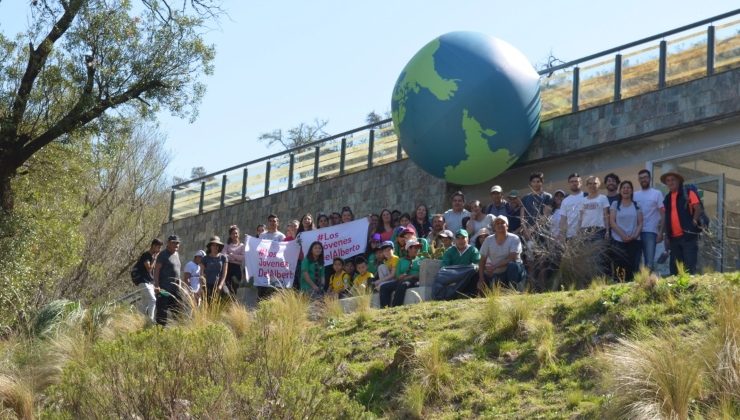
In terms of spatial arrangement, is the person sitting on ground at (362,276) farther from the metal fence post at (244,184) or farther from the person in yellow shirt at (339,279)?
the metal fence post at (244,184)

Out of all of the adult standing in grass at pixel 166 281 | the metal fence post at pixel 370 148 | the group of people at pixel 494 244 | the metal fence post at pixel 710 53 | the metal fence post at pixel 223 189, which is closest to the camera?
the group of people at pixel 494 244

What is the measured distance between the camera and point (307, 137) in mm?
49969

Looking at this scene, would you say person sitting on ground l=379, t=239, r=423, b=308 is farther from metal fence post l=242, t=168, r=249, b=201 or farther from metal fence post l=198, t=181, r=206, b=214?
metal fence post l=198, t=181, r=206, b=214

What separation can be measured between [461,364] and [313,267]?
704cm

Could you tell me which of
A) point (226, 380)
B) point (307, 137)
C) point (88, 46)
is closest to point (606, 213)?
point (226, 380)

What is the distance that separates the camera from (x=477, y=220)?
1769cm

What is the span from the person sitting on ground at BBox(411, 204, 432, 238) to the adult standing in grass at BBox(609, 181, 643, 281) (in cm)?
371

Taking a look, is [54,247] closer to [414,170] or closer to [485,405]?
[414,170]

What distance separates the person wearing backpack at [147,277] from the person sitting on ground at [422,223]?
388 cm

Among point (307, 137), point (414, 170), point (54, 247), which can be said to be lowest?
point (54, 247)

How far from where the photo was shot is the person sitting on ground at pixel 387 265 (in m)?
17.5

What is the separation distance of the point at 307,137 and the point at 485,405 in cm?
3861

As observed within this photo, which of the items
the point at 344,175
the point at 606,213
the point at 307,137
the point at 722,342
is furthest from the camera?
the point at 307,137

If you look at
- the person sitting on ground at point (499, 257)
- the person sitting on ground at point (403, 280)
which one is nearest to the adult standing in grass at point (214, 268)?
the person sitting on ground at point (403, 280)
